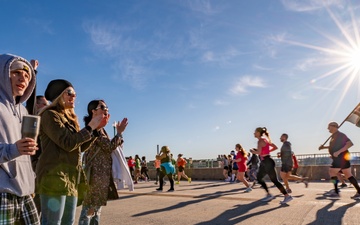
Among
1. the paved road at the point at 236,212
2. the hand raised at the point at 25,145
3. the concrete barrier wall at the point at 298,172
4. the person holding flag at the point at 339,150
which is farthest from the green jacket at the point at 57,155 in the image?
the concrete barrier wall at the point at 298,172

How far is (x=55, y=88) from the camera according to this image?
301 centimetres

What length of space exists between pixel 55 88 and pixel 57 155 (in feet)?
2.16

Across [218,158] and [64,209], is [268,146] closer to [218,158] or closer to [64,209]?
[64,209]

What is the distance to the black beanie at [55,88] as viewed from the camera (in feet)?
9.85

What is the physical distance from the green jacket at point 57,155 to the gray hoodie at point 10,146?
0.33 meters

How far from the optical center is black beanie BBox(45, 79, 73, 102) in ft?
9.85

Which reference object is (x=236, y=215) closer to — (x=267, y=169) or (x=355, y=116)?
(x=267, y=169)

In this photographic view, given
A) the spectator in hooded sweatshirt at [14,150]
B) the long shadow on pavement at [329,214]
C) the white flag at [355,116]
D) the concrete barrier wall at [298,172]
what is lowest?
the long shadow on pavement at [329,214]

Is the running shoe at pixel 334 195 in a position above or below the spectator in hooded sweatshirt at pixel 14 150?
below

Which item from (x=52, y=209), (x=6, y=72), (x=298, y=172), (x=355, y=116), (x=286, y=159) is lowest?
(x=298, y=172)

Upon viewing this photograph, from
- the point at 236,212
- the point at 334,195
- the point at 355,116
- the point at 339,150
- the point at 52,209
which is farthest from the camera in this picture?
the point at 355,116

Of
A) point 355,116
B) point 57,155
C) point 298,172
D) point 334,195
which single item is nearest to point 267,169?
point 334,195

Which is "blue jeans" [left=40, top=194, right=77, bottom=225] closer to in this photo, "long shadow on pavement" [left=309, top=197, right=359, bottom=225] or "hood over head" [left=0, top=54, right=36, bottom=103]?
"hood over head" [left=0, top=54, right=36, bottom=103]

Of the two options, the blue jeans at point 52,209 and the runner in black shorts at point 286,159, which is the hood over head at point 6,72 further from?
the runner in black shorts at point 286,159
